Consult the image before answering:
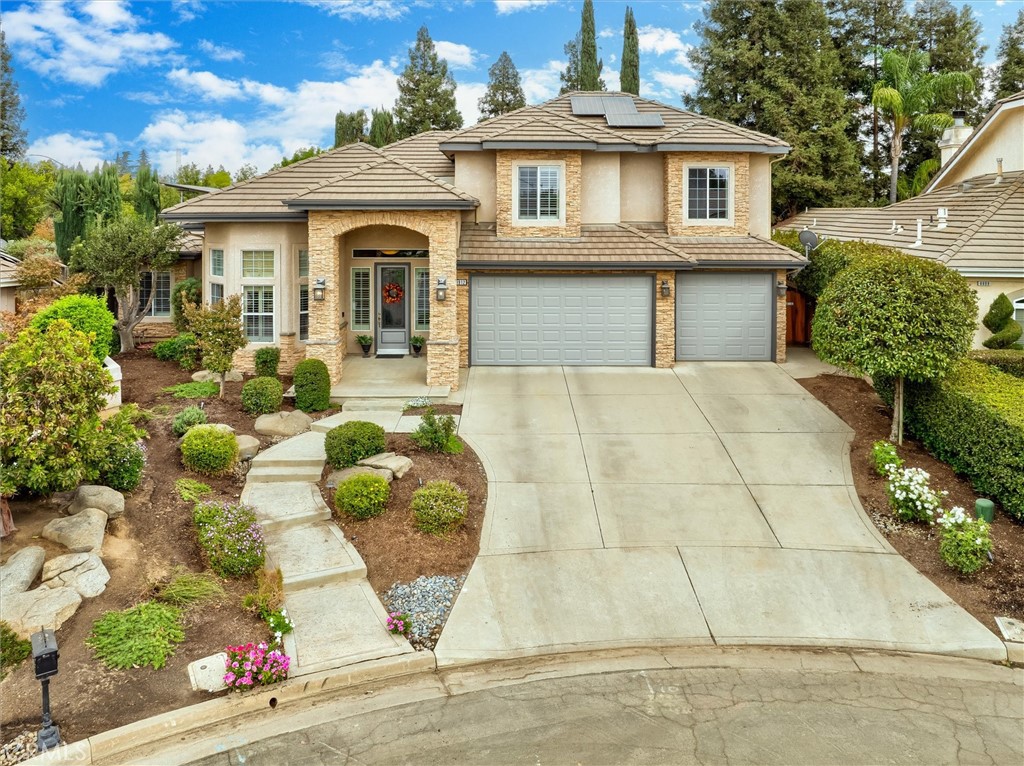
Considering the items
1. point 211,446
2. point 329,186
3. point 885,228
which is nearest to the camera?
point 211,446

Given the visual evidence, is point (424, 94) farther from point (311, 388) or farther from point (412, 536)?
point (412, 536)

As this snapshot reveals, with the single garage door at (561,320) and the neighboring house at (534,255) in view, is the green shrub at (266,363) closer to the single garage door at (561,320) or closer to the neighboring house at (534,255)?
the neighboring house at (534,255)

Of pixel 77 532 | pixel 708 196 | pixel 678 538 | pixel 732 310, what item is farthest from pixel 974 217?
pixel 77 532

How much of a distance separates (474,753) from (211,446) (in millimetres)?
7033

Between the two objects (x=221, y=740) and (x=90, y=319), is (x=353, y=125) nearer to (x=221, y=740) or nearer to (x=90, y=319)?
(x=90, y=319)

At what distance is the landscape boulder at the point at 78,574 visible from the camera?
299 inches

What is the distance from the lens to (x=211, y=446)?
428 inches

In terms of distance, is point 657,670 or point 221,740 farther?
point 657,670

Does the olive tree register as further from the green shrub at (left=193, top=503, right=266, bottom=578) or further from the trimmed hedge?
the green shrub at (left=193, top=503, right=266, bottom=578)

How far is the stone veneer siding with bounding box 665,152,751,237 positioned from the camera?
18484mm

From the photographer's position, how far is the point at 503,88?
147ft

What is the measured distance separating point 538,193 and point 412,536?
11.2 m

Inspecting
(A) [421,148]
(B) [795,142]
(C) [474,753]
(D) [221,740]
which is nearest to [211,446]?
(D) [221,740]

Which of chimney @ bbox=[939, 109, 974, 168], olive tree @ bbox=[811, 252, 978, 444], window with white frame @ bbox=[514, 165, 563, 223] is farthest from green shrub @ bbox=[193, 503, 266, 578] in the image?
chimney @ bbox=[939, 109, 974, 168]
